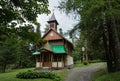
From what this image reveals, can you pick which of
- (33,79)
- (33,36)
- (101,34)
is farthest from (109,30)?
(33,36)

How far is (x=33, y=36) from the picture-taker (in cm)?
757

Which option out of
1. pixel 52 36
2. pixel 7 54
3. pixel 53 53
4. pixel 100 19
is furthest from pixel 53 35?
pixel 100 19

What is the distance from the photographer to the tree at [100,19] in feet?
40.9

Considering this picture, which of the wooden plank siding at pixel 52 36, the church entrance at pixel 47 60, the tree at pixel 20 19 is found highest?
the wooden plank siding at pixel 52 36

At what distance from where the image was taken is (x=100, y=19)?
531 inches

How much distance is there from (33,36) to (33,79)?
11643 millimetres

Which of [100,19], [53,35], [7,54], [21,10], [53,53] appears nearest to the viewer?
[21,10]

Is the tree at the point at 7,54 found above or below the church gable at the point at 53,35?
Answer: below

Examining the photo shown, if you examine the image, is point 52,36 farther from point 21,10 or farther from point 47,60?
point 21,10

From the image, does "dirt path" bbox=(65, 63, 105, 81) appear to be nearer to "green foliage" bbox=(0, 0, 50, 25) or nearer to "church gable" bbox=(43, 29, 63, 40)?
"church gable" bbox=(43, 29, 63, 40)

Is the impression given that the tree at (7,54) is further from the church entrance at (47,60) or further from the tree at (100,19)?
the tree at (100,19)

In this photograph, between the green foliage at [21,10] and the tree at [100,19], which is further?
the tree at [100,19]

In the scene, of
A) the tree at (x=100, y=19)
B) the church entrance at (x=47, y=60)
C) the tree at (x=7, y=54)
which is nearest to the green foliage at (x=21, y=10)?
the tree at (x=100, y=19)

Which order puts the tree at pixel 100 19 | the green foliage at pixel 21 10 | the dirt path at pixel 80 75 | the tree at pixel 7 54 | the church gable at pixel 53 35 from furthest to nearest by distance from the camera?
the church gable at pixel 53 35
the tree at pixel 7 54
the dirt path at pixel 80 75
the tree at pixel 100 19
the green foliage at pixel 21 10
